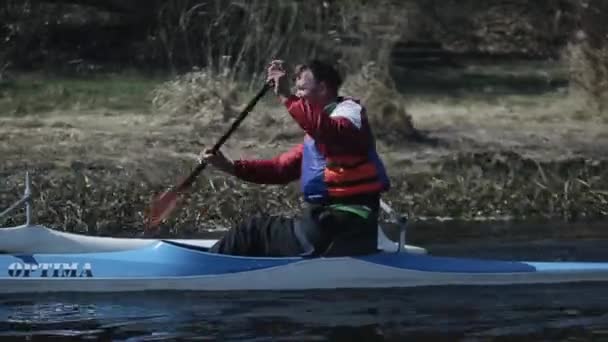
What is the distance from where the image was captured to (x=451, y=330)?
8461 millimetres

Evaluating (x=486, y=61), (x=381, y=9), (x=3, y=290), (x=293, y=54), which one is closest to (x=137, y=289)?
(x=3, y=290)

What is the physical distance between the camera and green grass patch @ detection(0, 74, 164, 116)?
49.0 ft

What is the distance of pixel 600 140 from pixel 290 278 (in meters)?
Result: 5.73

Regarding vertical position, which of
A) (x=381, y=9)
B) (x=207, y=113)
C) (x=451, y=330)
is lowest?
(x=451, y=330)

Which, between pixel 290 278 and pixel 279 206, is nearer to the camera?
pixel 290 278

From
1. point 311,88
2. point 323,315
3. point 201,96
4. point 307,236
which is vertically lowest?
point 323,315

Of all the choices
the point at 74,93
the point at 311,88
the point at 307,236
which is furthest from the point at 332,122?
the point at 74,93

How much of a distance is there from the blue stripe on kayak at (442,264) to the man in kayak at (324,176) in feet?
0.36

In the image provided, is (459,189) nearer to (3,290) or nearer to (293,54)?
(293,54)

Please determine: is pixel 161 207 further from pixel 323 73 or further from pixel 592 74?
pixel 592 74

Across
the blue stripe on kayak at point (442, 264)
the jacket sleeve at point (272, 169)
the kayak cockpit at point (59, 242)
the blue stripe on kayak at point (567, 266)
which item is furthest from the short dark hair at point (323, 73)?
the blue stripe on kayak at point (567, 266)

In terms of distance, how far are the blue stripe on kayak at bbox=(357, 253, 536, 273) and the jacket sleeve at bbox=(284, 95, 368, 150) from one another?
80 centimetres

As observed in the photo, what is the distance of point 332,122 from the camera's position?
341 inches

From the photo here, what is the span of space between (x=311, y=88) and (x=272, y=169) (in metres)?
0.85
